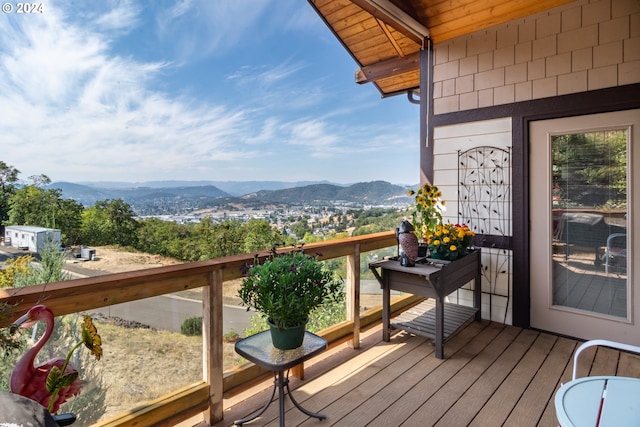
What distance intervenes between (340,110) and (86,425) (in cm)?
1350

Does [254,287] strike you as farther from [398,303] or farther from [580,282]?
[580,282]

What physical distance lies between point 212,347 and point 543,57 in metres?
3.72

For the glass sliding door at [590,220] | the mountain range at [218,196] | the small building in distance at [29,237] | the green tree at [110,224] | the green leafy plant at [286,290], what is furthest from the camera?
the mountain range at [218,196]

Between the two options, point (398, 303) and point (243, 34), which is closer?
point (398, 303)

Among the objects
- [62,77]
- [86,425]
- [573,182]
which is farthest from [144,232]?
[573,182]

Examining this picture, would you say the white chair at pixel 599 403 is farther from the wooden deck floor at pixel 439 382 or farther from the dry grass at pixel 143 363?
the dry grass at pixel 143 363

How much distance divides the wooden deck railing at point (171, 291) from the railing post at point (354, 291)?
53cm

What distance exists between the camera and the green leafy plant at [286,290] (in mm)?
1698

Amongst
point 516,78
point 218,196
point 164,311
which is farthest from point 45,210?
point 516,78

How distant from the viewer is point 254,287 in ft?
5.77

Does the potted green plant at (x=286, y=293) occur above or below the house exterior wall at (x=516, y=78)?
below

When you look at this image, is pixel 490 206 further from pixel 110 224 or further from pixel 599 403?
pixel 110 224

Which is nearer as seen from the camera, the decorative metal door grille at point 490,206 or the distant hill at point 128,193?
the decorative metal door grille at point 490,206

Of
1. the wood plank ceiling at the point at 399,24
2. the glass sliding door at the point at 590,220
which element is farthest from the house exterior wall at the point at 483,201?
the wood plank ceiling at the point at 399,24
